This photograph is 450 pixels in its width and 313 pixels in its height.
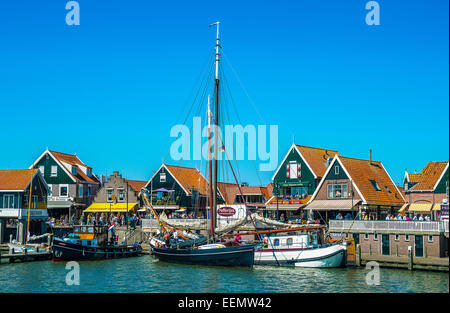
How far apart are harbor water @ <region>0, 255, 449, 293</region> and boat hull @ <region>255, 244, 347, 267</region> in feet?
3.45

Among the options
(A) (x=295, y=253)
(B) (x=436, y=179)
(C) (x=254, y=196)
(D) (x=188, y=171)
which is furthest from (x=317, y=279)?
(D) (x=188, y=171)

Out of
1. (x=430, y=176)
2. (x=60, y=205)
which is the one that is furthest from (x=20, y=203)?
(x=430, y=176)

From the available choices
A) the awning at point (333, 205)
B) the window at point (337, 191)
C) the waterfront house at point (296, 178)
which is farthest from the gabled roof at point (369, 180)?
the waterfront house at point (296, 178)

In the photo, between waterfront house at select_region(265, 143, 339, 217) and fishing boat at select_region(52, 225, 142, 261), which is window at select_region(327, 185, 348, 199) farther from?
fishing boat at select_region(52, 225, 142, 261)

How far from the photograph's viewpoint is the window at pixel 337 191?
6285cm

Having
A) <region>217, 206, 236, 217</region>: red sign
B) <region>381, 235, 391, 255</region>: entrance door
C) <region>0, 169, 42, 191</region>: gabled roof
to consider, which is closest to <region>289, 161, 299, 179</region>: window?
<region>217, 206, 236, 217</region>: red sign

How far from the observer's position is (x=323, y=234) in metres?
50.8

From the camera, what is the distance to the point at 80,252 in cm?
5412

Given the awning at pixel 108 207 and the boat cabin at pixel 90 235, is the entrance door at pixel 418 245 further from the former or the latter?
the awning at pixel 108 207
